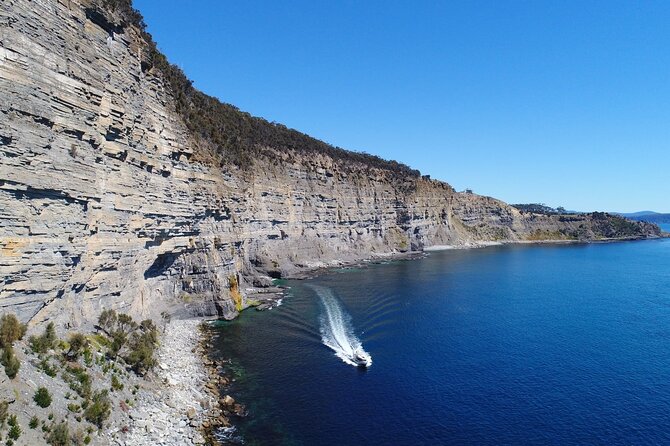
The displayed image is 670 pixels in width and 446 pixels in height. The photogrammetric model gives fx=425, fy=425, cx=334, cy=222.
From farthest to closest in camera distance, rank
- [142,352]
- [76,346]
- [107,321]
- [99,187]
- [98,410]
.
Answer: [107,321]
[142,352]
[99,187]
[76,346]
[98,410]

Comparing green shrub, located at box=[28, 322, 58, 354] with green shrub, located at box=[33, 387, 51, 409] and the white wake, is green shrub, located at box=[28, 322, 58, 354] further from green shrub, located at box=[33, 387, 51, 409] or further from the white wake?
the white wake

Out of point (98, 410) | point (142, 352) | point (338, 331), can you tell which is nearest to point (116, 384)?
point (98, 410)

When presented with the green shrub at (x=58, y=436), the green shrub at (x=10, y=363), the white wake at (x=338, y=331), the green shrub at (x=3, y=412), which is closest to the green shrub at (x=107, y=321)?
the green shrub at (x=10, y=363)

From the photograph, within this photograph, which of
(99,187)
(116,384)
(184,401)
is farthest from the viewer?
(99,187)

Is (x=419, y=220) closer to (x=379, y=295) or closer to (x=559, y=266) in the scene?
(x=559, y=266)

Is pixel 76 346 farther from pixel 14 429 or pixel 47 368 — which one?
pixel 14 429

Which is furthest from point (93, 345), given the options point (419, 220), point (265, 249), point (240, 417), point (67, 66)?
point (419, 220)
